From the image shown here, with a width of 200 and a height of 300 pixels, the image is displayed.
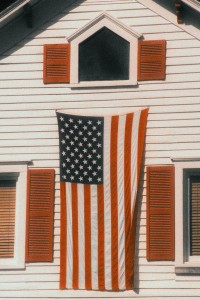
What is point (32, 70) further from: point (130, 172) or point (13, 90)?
point (130, 172)

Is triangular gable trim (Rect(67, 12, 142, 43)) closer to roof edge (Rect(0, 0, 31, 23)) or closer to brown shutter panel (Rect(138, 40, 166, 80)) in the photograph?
brown shutter panel (Rect(138, 40, 166, 80))

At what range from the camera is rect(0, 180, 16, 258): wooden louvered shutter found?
50.6 feet

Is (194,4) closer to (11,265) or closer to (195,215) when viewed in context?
(195,215)

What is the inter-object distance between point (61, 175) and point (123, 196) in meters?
1.36

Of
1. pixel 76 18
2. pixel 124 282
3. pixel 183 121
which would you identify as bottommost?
pixel 124 282

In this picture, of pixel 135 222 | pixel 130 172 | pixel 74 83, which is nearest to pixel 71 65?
pixel 74 83

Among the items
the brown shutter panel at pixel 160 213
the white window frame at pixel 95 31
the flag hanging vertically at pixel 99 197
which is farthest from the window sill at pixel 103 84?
the brown shutter panel at pixel 160 213

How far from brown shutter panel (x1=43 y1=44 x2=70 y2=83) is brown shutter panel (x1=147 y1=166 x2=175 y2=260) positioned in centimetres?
272

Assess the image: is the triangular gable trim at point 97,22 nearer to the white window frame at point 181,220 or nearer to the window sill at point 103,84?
the window sill at point 103,84

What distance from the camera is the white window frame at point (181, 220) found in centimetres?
1468

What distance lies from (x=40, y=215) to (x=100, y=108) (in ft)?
8.33

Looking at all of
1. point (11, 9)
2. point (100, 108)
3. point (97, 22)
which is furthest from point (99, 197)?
point (11, 9)

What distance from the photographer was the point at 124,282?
1473cm

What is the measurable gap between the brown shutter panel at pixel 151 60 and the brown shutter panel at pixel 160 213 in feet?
6.38
